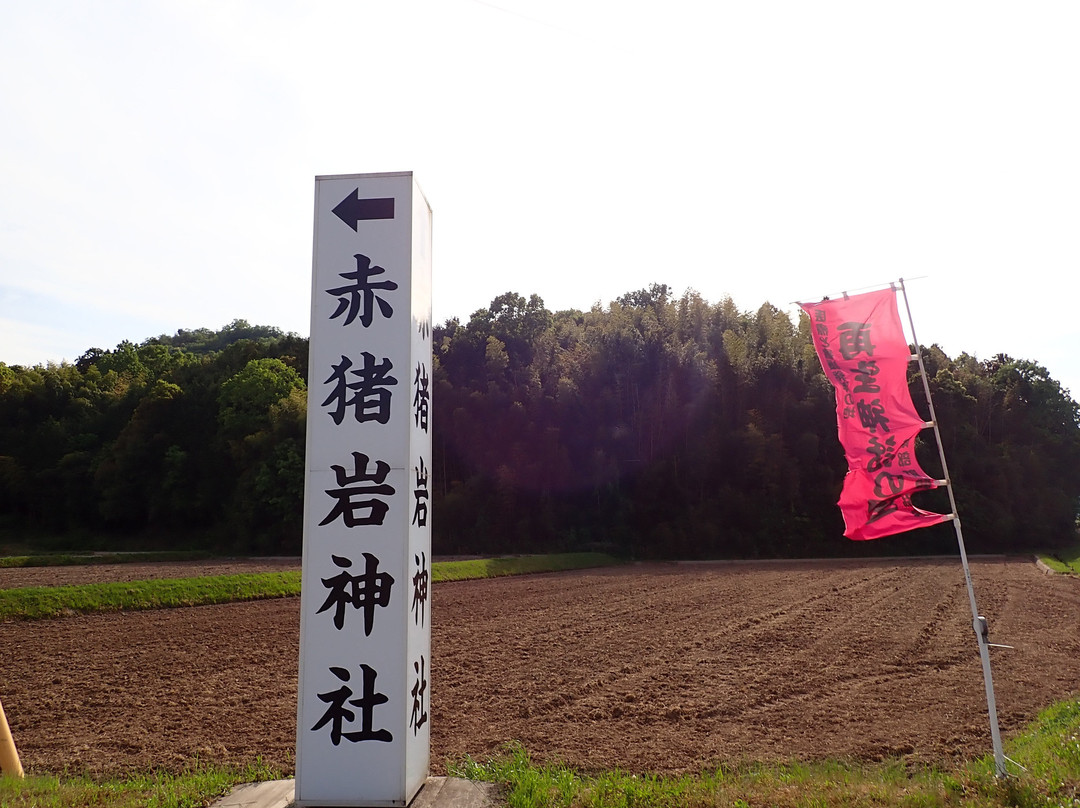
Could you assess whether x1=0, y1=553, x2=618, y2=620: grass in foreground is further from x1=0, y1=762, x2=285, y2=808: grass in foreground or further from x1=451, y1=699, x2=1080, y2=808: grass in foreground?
x1=451, y1=699, x2=1080, y2=808: grass in foreground

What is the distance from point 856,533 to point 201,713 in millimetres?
6150

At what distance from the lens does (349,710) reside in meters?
3.92

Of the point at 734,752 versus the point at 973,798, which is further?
the point at 734,752

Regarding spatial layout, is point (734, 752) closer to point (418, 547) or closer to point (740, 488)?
point (418, 547)

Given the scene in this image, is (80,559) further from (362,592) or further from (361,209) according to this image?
(361,209)

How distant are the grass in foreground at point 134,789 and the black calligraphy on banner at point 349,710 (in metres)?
0.93

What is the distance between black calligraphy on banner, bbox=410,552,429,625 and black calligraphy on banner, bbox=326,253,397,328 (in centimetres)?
149

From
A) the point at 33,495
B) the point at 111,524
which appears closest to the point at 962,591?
the point at 111,524

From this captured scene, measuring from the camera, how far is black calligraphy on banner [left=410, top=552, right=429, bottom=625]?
163 inches

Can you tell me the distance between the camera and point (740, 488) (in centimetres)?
2872

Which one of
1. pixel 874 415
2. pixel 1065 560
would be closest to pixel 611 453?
pixel 1065 560

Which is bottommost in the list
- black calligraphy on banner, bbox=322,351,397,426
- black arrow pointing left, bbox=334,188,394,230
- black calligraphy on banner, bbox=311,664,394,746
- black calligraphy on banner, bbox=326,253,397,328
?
black calligraphy on banner, bbox=311,664,394,746

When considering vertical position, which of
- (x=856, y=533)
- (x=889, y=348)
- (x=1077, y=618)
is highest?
(x=889, y=348)

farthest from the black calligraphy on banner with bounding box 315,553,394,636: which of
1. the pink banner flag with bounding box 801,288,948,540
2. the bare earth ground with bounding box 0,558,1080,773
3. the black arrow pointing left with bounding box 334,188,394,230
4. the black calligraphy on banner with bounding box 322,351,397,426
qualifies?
the pink banner flag with bounding box 801,288,948,540
